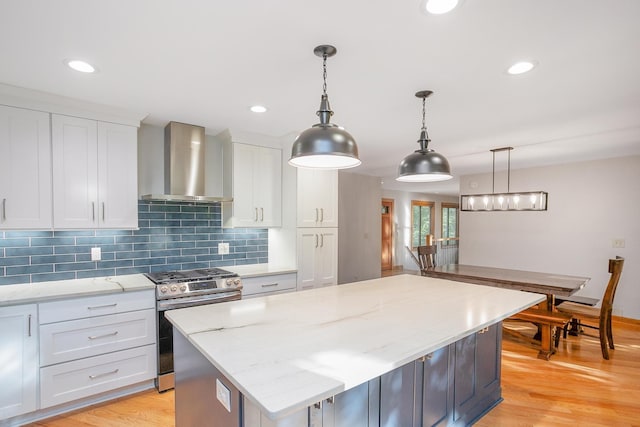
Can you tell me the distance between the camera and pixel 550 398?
102 inches

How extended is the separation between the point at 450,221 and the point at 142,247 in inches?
396

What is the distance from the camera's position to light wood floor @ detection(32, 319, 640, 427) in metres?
2.29

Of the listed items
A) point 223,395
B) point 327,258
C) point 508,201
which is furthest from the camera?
point 508,201

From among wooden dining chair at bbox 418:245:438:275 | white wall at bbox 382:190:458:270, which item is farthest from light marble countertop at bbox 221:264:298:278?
white wall at bbox 382:190:458:270

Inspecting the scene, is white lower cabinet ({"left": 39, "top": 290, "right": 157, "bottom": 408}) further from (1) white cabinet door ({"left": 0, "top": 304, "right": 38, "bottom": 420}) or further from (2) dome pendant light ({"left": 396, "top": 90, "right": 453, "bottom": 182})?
(2) dome pendant light ({"left": 396, "top": 90, "right": 453, "bottom": 182})

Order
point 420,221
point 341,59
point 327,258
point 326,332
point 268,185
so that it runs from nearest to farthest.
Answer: point 326,332 < point 341,59 < point 268,185 < point 327,258 < point 420,221

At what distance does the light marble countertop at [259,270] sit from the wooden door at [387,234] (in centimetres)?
559

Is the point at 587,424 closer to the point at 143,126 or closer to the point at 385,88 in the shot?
the point at 385,88

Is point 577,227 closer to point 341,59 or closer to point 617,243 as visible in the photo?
point 617,243

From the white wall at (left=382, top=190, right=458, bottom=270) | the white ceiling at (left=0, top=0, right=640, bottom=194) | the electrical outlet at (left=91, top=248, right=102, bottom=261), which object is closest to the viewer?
the white ceiling at (left=0, top=0, right=640, bottom=194)

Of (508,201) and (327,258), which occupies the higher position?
(508,201)

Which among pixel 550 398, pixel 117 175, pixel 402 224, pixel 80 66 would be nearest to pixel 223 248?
pixel 117 175

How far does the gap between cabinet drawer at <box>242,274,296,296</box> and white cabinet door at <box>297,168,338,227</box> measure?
0.57 m

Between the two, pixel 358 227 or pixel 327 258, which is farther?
pixel 358 227
